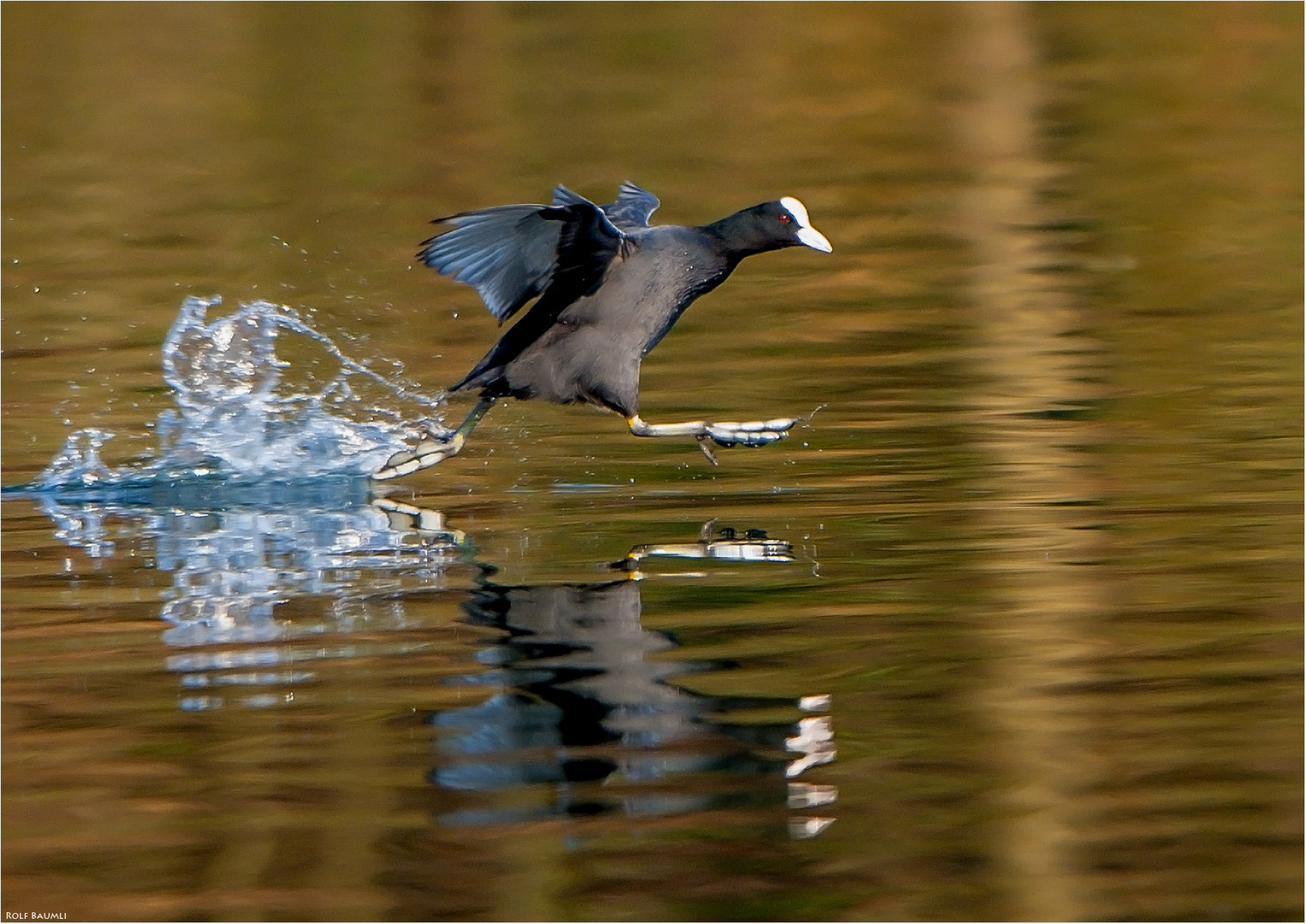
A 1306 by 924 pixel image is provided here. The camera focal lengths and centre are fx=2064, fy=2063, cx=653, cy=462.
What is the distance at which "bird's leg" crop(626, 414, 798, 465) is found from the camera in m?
7.01

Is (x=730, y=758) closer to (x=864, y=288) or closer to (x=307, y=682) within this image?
(x=307, y=682)

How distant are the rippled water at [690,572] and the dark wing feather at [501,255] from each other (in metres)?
0.66

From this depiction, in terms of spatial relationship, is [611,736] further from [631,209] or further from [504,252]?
[631,209]

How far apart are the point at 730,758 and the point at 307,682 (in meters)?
1.12

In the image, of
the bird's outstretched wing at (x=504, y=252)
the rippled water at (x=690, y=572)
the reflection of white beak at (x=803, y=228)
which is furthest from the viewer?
the reflection of white beak at (x=803, y=228)

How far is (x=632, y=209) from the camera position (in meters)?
7.64

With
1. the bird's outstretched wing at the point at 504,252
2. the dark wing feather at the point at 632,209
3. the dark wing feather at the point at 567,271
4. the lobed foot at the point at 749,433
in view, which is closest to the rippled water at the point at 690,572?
the lobed foot at the point at 749,433

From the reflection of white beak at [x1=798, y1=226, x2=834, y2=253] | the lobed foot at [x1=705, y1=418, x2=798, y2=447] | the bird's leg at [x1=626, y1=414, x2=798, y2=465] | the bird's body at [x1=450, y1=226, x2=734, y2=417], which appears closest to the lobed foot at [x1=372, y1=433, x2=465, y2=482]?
the bird's body at [x1=450, y1=226, x2=734, y2=417]

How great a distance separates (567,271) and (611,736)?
9.16 feet

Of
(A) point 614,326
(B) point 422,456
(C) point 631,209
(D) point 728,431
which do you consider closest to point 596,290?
(A) point 614,326

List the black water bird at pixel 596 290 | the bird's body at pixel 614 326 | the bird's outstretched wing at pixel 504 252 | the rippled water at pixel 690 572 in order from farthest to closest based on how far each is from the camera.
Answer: the bird's body at pixel 614 326, the black water bird at pixel 596 290, the bird's outstretched wing at pixel 504 252, the rippled water at pixel 690 572

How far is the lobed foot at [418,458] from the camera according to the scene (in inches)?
285

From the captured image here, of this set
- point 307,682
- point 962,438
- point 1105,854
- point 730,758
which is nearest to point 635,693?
point 730,758

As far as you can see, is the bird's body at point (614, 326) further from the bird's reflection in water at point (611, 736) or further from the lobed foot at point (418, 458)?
the bird's reflection in water at point (611, 736)
